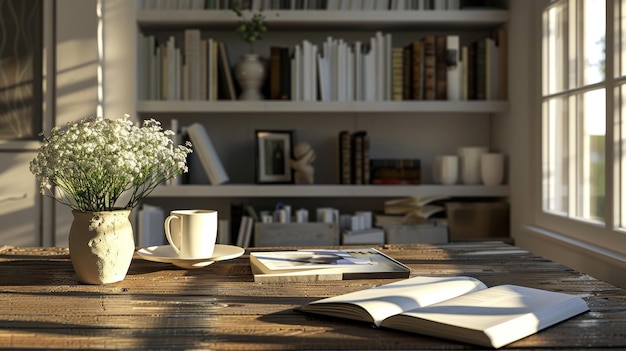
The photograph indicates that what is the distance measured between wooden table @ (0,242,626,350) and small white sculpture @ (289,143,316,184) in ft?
5.16

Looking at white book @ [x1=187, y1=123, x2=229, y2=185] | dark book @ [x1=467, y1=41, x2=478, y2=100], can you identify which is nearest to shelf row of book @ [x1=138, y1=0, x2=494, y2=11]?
dark book @ [x1=467, y1=41, x2=478, y2=100]

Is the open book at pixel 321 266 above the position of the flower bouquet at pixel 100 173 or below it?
below

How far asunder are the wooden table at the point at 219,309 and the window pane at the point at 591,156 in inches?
29.2

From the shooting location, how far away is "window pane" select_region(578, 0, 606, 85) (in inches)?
91.5

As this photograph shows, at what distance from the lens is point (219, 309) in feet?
4.06

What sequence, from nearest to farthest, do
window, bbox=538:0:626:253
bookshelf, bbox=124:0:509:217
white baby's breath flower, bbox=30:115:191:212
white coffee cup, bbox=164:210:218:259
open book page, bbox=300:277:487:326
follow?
open book page, bbox=300:277:487:326 < white baby's breath flower, bbox=30:115:191:212 < white coffee cup, bbox=164:210:218:259 < window, bbox=538:0:626:253 < bookshelf, bbox=124:0:509:217

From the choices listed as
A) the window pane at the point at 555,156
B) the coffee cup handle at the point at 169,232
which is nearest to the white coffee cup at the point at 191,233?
the coffee cup handle at the point at 169,232

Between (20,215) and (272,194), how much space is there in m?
1.11

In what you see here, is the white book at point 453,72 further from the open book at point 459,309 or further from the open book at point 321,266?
the open book at point 459,309

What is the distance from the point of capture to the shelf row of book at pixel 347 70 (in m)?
3.28

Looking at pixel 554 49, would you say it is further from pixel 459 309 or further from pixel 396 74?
pixel 459 309

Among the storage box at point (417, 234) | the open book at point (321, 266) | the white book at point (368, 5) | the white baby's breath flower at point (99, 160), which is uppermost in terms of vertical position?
the white book at point (368, 5)

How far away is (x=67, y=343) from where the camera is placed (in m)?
1.04

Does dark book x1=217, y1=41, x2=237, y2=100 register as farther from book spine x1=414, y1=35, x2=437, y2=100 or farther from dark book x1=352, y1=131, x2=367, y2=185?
book spine x1=414, y1=35, x2=437, y2=100
